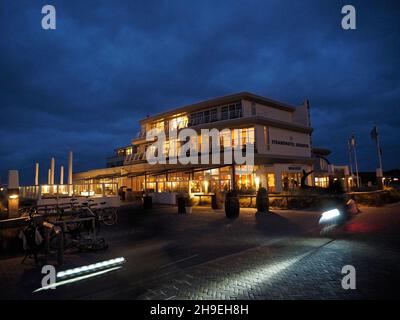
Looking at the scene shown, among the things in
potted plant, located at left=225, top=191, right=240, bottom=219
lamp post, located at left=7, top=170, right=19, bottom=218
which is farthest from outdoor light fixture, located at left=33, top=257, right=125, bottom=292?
potted plant, located at left=225, top=191, right=240, bottom=219

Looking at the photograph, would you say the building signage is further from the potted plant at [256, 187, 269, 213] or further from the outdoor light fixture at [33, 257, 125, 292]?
the outdoor light fixture at [33, 257, 125, 292]

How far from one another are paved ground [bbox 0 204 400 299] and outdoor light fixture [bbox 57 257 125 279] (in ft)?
1.05

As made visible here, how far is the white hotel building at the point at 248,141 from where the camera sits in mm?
25797

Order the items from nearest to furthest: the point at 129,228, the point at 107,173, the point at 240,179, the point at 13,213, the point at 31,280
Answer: the point at 31,280 → the point at 13,213 → the point at 129,228 → the point at 240,179 → the point at 107,173

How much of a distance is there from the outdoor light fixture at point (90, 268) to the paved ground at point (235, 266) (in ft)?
1.05

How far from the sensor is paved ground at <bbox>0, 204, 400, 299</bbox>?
465 cm

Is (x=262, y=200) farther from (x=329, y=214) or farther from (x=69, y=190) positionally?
(x=69, y=190)

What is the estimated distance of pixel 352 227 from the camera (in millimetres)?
10609

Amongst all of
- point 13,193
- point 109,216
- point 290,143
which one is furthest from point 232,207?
point 290,143

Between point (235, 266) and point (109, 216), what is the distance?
30.1 ft

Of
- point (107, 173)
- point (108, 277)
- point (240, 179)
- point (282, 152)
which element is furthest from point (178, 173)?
point (108, 277)
